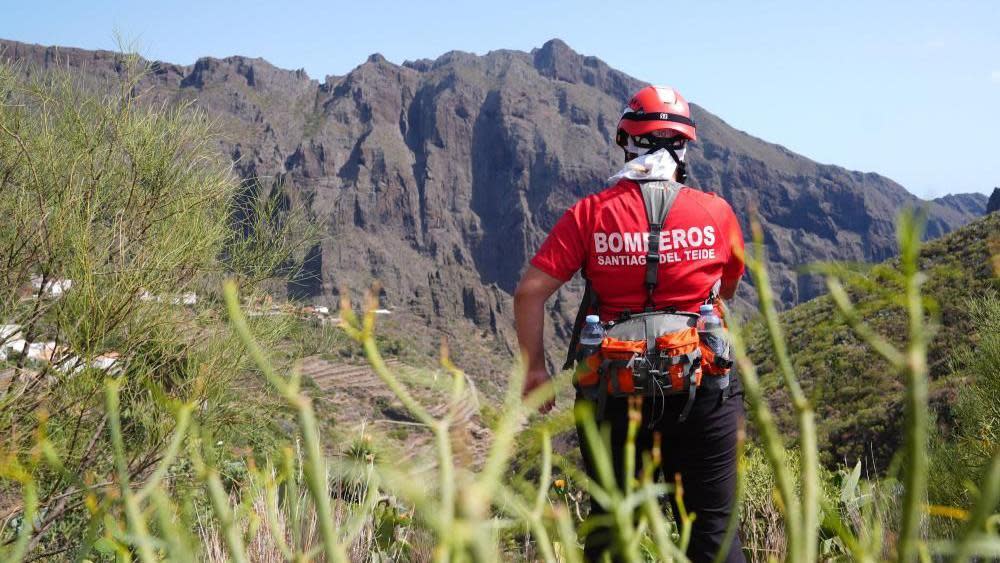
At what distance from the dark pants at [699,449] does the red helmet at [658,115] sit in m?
1.12

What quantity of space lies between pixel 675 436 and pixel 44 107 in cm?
557

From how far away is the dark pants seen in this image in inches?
112

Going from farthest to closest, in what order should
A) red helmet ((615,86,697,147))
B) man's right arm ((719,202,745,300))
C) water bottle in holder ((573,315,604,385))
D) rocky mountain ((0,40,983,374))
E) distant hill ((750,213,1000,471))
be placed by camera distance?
rocky mountain ((0,40,983,374)) → distant hill ((750,213,1000,471)) → red helmet ((615,86,697,147)) → man's right arm ((719,202,745,300)) → water bottle in holder ((573,315,604,385))

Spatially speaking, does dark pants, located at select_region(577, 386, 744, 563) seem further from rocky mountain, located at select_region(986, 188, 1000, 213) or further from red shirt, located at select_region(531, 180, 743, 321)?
rocky mountain, located at select_region(986, 188, 1000, 213)

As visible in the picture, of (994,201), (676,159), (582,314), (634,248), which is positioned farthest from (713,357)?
(994,201)

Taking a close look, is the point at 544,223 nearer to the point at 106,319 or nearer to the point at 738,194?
the point at 738,194

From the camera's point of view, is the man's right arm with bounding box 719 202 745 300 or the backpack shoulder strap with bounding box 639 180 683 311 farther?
the man's right arm with bounding box 719 202 745 300

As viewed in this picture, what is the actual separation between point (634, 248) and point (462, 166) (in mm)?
158146

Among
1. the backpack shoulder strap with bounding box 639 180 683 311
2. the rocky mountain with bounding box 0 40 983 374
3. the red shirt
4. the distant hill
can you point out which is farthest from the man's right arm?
the rocky mountain with bounding box 0 40 983 374

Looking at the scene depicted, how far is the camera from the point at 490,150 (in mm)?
160875

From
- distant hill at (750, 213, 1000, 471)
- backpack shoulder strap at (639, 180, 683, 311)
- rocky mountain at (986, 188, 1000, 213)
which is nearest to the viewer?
backpack shoulder strap at (639, 180, 683, 311)

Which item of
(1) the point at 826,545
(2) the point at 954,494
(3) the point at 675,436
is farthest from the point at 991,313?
(3) the point at 675,436

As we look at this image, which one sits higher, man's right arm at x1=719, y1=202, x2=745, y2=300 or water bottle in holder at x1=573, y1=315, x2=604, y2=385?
man's right arm at x1=719, y1=202, x2=745, y2=300

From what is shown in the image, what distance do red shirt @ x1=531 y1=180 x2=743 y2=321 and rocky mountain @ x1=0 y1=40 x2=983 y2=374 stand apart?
125 metres
